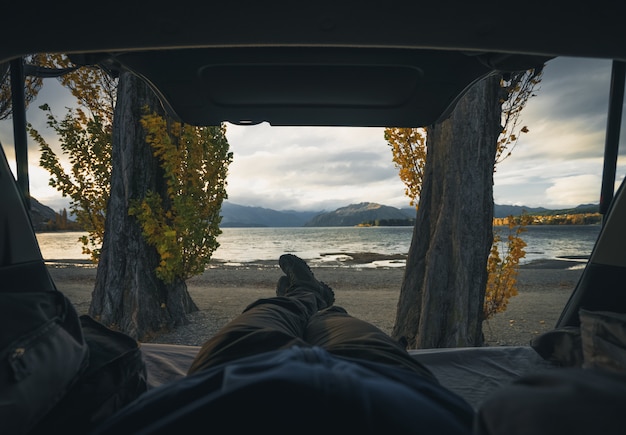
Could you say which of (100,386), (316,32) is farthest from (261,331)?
(316,32)

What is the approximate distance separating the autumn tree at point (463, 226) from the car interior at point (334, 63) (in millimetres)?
1949

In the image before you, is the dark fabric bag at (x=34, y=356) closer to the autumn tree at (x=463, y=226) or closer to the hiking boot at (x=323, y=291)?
the hiking boot at (x=323, y=291)

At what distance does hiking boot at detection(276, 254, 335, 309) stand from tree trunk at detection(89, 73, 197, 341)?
298 cm

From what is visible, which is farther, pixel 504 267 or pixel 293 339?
pixel 504 267

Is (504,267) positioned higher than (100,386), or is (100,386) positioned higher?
(100,386)

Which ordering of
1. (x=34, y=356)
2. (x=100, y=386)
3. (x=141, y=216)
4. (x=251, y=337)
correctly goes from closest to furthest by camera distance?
(x=34, y=356)
(x=100, y=386)
(x=251, y=337)
(x=141, y=216)

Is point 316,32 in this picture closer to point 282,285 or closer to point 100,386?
point 100,386

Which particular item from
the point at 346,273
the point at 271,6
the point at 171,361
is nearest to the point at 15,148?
the point at 171,361

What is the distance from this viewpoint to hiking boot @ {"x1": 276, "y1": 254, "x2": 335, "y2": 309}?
8.72 feet

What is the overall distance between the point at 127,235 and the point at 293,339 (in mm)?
4709

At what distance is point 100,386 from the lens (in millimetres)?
1054

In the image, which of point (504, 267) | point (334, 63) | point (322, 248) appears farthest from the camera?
point (322, 248)

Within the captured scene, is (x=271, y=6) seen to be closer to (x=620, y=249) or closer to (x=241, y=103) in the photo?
(x=241, y=103)

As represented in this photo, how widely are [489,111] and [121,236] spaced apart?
15.5 ft
